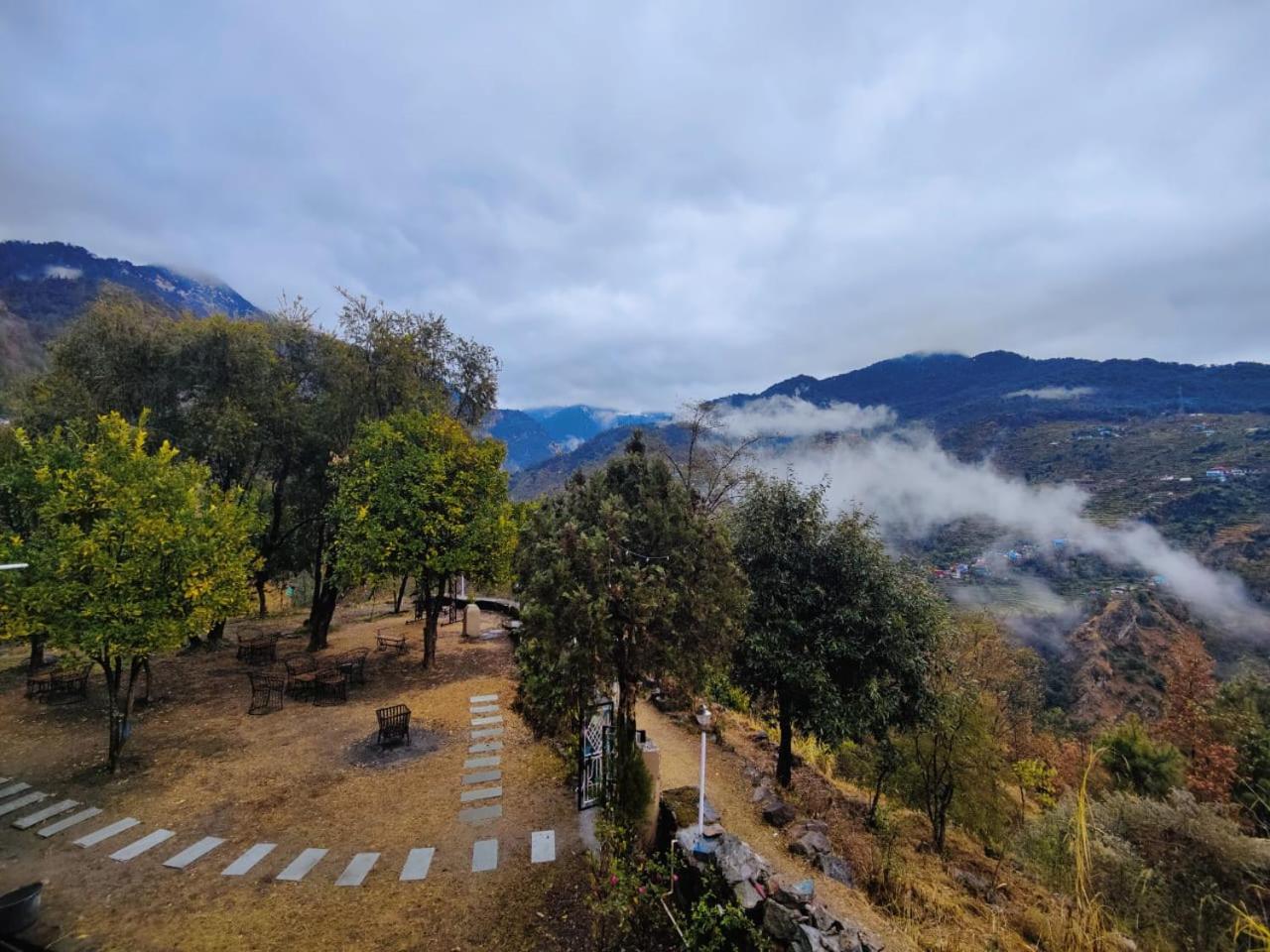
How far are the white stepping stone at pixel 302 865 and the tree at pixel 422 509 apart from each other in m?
8.19

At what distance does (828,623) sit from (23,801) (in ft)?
51.3

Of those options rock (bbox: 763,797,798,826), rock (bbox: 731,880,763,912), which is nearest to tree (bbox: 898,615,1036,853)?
rock (bbox: 763,797,798,826)

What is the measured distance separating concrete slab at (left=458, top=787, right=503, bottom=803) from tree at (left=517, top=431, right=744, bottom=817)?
7.86 feet

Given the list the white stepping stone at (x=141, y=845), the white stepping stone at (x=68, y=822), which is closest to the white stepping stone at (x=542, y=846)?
the white stepping stone at (x=141, y=845)

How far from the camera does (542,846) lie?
881 cm

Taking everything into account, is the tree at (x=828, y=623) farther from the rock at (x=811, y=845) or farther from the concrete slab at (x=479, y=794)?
the concrete slab at (x=479, y=794)

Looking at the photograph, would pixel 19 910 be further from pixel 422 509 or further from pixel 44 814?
pixel 422 509

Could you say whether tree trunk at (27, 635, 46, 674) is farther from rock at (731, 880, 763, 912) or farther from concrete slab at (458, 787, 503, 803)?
rock at (731, 880, 763, 912)

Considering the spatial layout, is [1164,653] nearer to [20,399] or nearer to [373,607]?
[373,607]

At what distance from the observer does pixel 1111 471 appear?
130750 millimetres

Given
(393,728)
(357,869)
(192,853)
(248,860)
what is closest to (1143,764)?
(393,728)

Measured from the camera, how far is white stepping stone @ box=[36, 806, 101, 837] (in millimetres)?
9133

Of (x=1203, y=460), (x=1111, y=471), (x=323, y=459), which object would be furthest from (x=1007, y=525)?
(x=323, y=459)

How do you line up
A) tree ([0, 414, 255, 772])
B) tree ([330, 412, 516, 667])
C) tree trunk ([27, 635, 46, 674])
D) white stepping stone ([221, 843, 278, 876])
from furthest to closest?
1. tree trunk ([27, 635, 46, 674])
2. tree ([330, 412, 516, 667])
3. tree ([0, 414, 255, 772])
4. white stepping stone ([221, 843, 278, 876])
